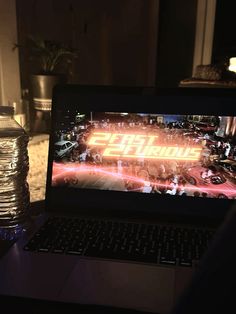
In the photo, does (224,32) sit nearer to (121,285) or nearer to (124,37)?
(124,37)

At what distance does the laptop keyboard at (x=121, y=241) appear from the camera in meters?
0.71

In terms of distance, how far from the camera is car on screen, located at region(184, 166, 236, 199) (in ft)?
2.90

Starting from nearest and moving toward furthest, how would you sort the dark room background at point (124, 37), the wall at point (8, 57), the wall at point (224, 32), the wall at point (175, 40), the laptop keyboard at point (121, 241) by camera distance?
the laptop keyboard at point (121, 241)
the wall at point (8, 57)
the dark room background at point (124, 37)
the wall at point (224, 32)
the wall at point (175, 40)

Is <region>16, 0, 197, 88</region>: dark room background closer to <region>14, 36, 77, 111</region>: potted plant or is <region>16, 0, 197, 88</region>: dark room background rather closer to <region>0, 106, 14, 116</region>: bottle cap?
<region>14, 36, 77, 111</region>: potted plant

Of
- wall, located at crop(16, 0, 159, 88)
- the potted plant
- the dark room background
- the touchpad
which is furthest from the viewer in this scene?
the dark room background

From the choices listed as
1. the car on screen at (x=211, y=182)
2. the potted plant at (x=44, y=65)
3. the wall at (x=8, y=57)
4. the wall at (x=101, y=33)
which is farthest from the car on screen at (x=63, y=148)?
the wall at (x=101, y=33)

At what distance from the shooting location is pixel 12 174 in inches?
40.1

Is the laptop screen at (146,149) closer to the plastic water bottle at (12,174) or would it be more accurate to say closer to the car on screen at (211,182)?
the car on screen at (211,182)

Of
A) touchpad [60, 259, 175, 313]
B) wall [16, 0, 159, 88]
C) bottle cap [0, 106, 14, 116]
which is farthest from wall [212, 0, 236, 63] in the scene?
touchpad [60, 259, 175, 313]

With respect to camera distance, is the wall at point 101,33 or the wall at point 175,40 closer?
the wall at point 101,33

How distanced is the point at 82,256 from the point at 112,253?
0.06m

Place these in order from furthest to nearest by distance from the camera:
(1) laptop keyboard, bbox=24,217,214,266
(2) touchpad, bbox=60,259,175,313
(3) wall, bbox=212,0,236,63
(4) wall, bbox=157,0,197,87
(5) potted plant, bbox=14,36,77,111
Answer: (4) wall, bbox=157,0,197,87
(3) wall, bbox=212,0,236,63
(5) potted plant, bbox=14,36,77,111
(1) laptop keyboard, bbox=24,217,214,266
(2) touchpad, bbox=60,259,175,313

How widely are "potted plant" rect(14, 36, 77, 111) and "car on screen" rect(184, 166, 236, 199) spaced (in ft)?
8.74

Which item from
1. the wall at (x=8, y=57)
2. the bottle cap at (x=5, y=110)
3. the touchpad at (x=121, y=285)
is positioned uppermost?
the wall at (x=8, y=57)
